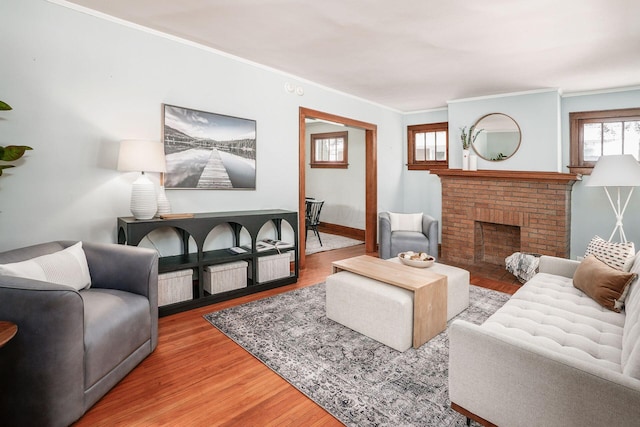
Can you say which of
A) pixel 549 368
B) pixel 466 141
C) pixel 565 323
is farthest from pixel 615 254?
pixel 466 141

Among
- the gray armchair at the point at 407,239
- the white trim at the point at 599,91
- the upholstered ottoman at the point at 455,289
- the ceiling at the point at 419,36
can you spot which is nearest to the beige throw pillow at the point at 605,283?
the upholstered ottoman at the point at 455,289

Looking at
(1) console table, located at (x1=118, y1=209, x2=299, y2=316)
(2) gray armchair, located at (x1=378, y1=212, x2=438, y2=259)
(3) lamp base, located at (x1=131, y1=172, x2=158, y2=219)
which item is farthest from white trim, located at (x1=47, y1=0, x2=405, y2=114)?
(2) gray armchair, located at (x1=378, y1=212, x2=438, y2=259)

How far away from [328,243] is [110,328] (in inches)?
185

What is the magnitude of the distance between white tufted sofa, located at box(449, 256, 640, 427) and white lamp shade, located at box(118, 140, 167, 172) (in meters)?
2.51

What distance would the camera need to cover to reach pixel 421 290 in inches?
95.9

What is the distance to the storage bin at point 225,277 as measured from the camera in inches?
130

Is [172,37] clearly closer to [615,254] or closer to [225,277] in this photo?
[225,277]

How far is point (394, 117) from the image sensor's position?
6.23 metres

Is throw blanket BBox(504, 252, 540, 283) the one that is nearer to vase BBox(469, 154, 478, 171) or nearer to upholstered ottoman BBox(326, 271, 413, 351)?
vase BBox(469, 154, 478, 171)

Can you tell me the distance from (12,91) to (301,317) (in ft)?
9.17

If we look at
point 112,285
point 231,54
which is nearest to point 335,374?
point 112,285

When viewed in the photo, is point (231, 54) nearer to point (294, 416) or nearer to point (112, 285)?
point (112, 285)

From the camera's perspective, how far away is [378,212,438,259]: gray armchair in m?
4.66

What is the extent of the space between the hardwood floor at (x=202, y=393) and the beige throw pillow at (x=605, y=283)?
1.83 metres
